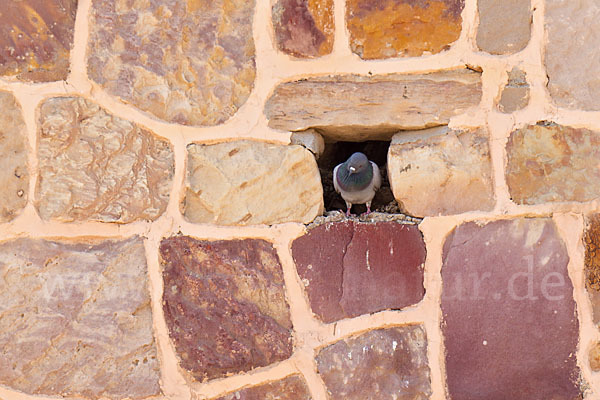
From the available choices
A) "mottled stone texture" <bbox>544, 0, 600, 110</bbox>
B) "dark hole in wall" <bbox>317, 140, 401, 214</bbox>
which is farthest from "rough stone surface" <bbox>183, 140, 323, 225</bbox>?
"mottled stone texture" <bbox>544, 0, 600, 110</bbox>

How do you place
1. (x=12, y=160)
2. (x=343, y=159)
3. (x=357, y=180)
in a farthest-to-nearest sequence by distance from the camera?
(x=343, y=159)
(x=357, y=180)
(x=12, y=160)

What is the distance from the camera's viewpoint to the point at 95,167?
179 cm

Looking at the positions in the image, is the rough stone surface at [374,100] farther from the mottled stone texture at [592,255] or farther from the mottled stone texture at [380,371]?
the mottled stone texture at [380,371]

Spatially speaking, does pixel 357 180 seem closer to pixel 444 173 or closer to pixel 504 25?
pixel 444 173

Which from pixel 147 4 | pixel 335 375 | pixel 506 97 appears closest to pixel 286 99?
pixel 147 4

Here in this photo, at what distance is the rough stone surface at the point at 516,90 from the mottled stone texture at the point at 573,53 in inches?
2.9

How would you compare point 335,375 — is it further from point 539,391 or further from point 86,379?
point 86,379

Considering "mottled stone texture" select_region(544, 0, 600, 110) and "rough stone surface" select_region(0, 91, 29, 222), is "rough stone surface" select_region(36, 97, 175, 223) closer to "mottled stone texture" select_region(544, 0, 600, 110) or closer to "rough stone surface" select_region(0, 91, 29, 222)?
"rough stone surface" select_region(0, 91, 29, 222)

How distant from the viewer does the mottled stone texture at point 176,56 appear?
1810 mm

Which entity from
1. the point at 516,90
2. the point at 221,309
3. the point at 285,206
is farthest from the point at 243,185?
the point at 516,90

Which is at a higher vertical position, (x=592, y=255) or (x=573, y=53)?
(x=573, y=53)

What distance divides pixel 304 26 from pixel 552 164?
0.85 m

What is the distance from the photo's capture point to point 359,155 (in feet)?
6.64

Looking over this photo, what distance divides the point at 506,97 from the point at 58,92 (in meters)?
1.34
